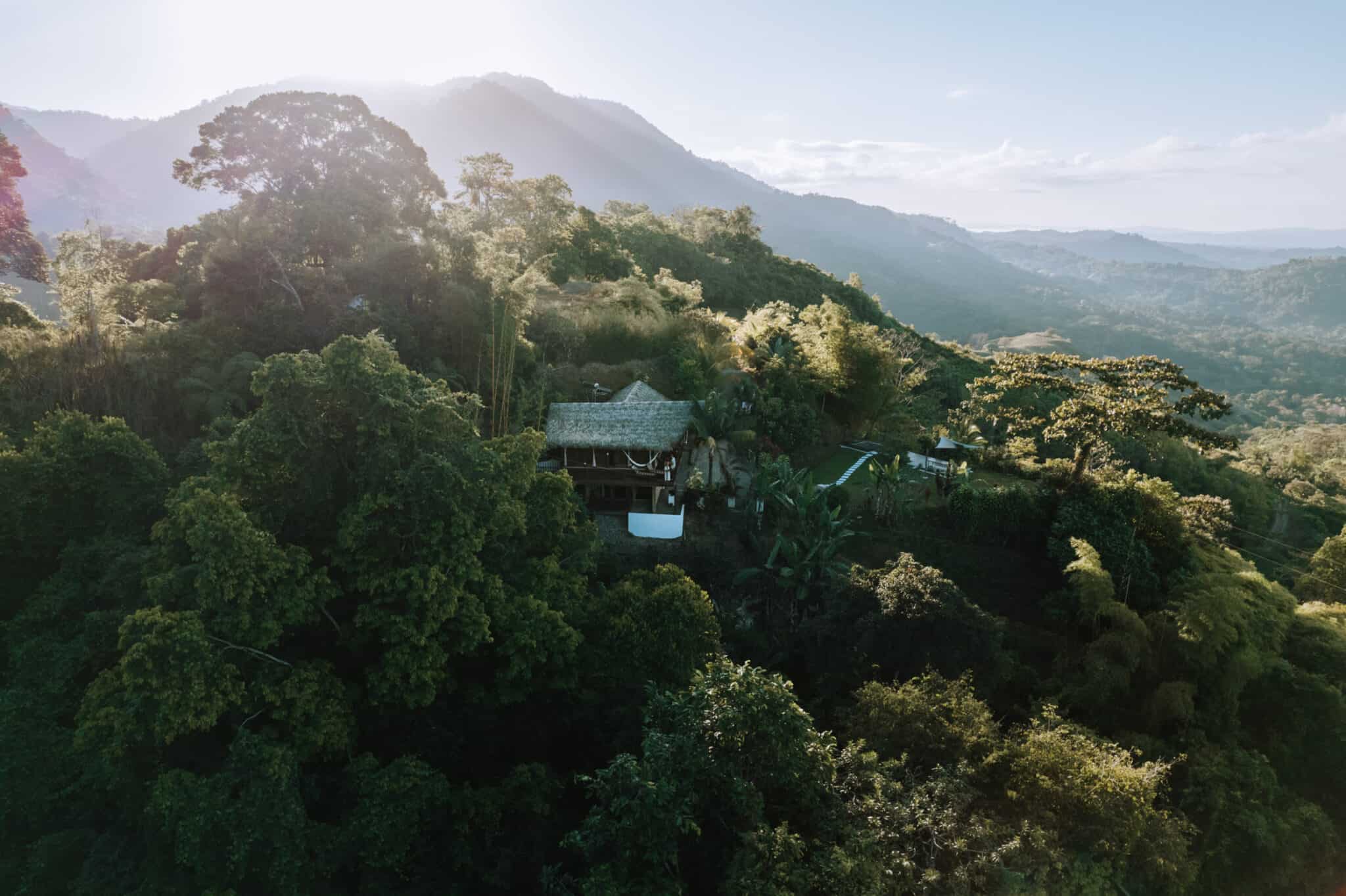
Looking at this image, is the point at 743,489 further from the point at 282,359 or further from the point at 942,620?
the point at 282,359

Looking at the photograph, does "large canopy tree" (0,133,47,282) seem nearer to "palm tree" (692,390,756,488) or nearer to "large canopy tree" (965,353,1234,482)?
"palm tree" (692,390,756,488)

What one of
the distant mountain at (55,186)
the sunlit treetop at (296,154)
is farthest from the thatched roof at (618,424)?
the distant mountain at (55,186)

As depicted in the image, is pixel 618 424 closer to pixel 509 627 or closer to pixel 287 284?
pixel 509 627

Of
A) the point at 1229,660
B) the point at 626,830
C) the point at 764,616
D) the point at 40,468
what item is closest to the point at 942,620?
the point at 764,616

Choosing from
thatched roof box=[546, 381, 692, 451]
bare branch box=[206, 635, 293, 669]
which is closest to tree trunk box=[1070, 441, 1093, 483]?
thatched roof box=[546, 381, 692, 451]

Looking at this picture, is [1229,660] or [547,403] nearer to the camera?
[1229,660]
